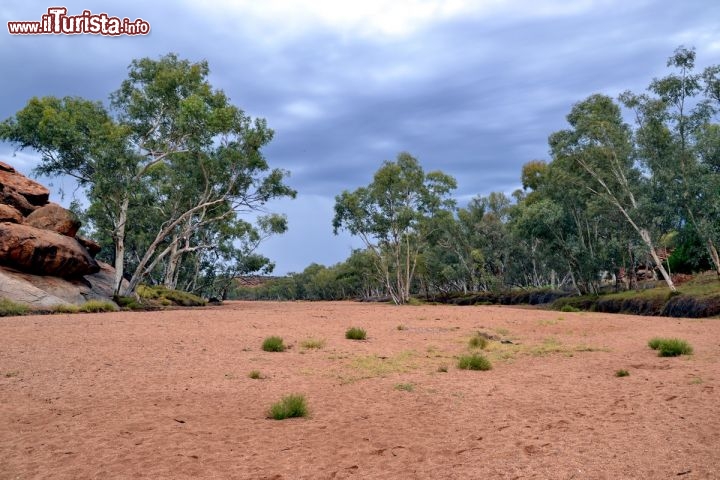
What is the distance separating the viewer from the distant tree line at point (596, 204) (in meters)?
30.6

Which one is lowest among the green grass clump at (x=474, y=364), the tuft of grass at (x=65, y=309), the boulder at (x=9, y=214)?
the green grass clump at (x=474, y=364)

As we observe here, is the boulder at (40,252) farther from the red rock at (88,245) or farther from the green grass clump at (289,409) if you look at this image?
the green grass clump at (289,409)

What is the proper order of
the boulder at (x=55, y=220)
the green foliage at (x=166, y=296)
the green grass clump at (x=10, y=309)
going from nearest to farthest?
the green grass clump at (x=10, y=309) < the boulder at (x=55, y=220) < the green foliage at (x=166, y=296)

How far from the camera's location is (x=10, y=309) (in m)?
22.8

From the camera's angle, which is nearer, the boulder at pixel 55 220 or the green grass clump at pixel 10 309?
the green grass clump at pixel 10 309

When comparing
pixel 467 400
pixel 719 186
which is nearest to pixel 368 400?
pixel 467 400

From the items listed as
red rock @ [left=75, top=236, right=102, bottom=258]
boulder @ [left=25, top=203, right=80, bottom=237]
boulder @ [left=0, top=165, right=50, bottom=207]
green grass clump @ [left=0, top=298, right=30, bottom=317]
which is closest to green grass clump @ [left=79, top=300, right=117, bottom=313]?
green grass clump @ [left=0, top=298, right=30, bottom=317]

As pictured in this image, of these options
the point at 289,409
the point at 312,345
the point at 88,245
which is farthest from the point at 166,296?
the point at 289,409

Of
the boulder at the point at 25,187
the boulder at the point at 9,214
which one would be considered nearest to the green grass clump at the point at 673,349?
the boulder at the point at 9,214

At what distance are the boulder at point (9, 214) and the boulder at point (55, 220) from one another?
2.74ft

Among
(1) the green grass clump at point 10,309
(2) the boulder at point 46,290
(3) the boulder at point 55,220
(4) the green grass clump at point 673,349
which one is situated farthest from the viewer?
(3) the boulder at point 55,220

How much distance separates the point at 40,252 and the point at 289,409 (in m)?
26.7

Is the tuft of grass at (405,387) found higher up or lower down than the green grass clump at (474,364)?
lower down

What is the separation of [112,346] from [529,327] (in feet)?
56.5
